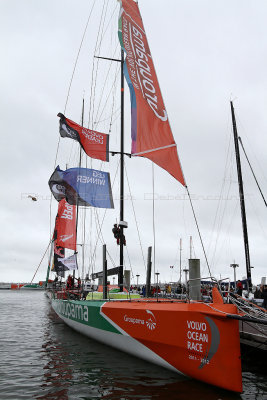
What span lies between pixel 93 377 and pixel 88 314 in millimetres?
2788

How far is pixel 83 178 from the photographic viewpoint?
12.2 metres

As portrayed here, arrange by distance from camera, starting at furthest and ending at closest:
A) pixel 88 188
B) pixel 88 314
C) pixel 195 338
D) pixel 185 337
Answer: pixel 88 188 → pixel 88 314 → pixel 185 337 → pixel 195 338

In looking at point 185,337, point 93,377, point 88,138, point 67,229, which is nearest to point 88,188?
point 88,138

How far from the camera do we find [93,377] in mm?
6113

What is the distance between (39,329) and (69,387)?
790 centimetres

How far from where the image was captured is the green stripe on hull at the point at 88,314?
7811 mm

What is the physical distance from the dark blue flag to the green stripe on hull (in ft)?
11.9

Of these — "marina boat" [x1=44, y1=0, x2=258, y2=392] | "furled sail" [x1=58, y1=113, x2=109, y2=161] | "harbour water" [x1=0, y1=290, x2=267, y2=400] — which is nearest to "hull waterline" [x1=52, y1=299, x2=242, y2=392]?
"marina boat" [x1=44, y1=0, x2=258, y2=392]

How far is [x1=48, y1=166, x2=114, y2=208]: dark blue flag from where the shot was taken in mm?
11875

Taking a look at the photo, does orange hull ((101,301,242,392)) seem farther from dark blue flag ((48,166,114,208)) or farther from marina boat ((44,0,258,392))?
dark blue flag ((48,166,114,208))

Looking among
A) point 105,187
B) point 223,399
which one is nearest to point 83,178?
point 105,187

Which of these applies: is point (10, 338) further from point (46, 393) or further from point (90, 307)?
point (46, 393)

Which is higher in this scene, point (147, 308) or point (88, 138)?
point (88, 138)

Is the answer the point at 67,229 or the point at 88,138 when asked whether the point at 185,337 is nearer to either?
the point at 88,138
